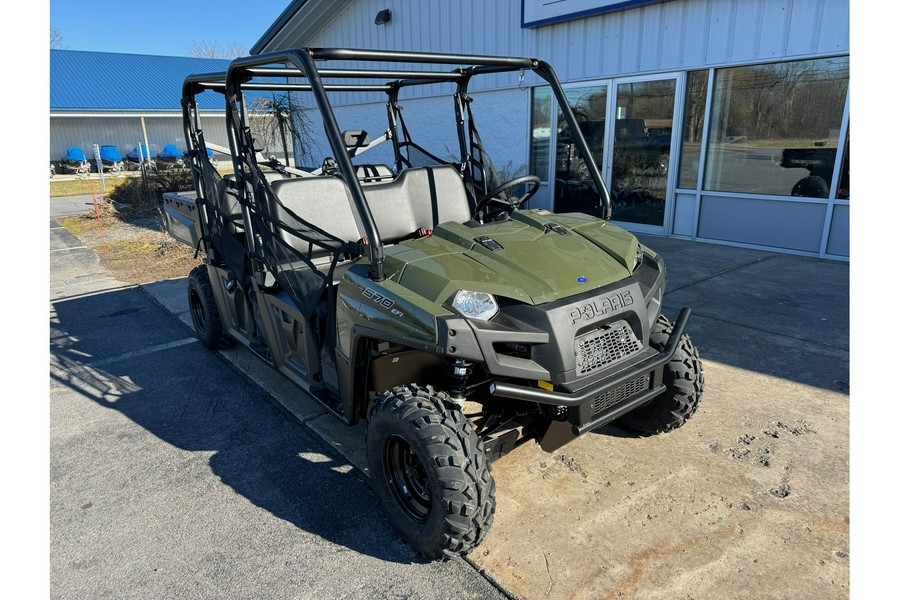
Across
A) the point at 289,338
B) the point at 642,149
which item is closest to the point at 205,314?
the point at 289,338

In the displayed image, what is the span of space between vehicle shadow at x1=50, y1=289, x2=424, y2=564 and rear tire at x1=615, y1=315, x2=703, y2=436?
4.95 ft

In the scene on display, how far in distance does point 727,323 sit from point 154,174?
1347cm

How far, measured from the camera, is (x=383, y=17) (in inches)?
467

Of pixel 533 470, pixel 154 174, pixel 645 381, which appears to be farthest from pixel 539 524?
pixel 154 174

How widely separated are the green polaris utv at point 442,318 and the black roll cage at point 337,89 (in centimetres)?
1

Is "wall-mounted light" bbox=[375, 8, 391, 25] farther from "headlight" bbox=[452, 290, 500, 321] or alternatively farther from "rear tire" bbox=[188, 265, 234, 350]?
"headlight" bbox=[452, 290, 500, 321]

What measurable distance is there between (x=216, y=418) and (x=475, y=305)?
7.36 feet

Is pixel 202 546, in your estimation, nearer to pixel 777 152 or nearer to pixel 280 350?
pixel 280 350

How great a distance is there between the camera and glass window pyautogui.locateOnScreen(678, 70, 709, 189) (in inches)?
301

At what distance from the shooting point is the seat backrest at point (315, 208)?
3.41 m

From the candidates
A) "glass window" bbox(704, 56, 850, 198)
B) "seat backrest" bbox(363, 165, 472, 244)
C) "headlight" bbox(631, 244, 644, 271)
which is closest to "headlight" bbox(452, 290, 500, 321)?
"headlight" bbox(631, 244, 644, 271)

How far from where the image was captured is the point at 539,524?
259 centimetres

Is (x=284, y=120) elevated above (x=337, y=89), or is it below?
above

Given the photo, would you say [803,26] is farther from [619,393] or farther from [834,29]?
[619,393]
